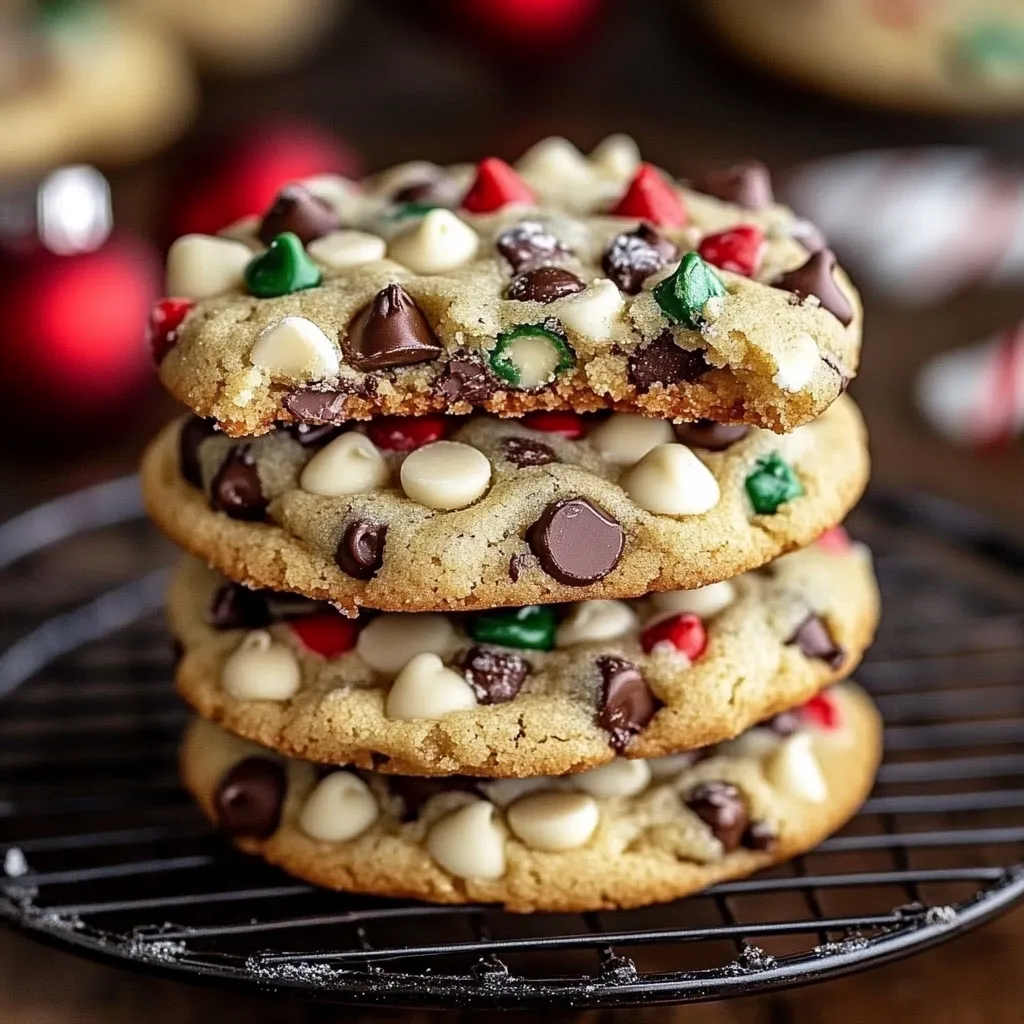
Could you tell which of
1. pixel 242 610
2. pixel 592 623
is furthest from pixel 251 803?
pixel 592 623

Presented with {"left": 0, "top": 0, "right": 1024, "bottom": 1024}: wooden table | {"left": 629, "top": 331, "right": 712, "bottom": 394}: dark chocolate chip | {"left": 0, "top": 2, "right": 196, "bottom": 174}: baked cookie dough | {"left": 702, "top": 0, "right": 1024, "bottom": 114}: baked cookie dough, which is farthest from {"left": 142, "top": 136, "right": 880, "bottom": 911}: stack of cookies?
{"left": 0, "top": 2, "right": 196, "bottom": 174}: baked cookie dough

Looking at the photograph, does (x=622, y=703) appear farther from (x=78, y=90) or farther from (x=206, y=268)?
(x=78, y=90)

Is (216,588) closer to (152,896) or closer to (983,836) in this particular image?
(152,896)

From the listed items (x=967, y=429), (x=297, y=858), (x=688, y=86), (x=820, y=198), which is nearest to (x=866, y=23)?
(x=820, y=198)

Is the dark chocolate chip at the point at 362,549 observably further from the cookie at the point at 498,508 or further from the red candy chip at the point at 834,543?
the red candy chip at the point at 834,543

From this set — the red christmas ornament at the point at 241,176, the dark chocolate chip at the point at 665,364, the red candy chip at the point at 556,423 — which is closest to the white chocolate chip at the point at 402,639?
the red candy chip at the point at 556,423
